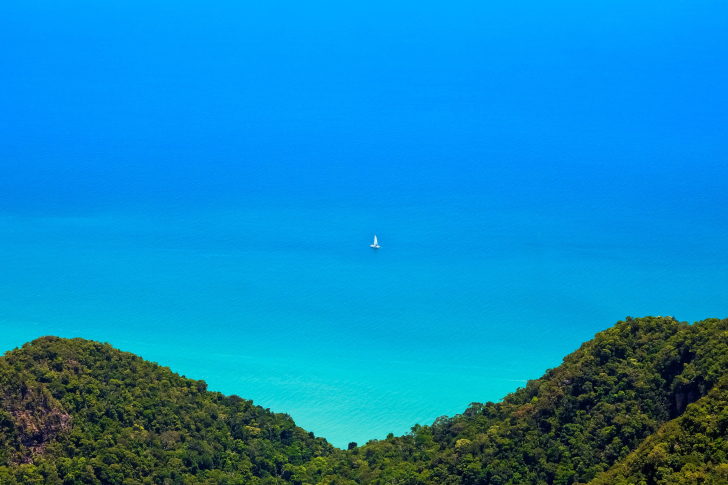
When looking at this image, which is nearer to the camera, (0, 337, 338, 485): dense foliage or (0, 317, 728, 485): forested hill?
(0, 317, 728, 485): forested hill

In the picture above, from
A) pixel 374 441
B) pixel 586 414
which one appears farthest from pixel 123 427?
pixel 586 414

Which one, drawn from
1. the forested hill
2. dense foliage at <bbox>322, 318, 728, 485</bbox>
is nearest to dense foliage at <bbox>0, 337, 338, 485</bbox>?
the forested hill

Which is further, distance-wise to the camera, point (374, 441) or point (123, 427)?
point (374, 441)

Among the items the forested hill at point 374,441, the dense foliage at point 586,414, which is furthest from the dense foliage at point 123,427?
the dense foliage at point 586,414

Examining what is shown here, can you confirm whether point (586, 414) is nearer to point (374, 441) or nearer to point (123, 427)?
point (374, 441)

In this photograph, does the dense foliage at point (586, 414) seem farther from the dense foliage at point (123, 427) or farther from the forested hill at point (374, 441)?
the dense foliage at point (123, 427)

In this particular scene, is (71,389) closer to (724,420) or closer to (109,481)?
(109,481)

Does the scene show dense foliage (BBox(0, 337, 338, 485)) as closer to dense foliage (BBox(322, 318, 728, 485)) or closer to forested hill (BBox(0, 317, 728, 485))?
forested hill (BBox(0, 317, 728, 485))

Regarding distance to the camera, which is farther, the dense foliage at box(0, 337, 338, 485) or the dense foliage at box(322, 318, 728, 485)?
the dense foliage at box(0, 337, 338, 485)

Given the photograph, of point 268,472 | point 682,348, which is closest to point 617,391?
point 682,348

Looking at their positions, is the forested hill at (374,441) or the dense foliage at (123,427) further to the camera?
the dense foliage at (123,427)
